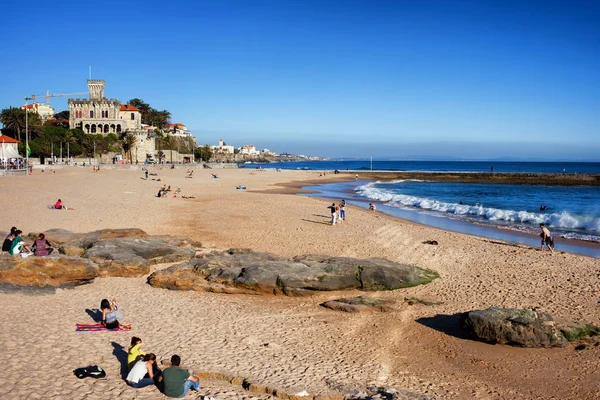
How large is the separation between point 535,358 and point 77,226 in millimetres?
18815

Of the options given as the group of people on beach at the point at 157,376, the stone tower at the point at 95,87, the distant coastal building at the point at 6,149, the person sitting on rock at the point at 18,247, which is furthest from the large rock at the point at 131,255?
the stone tower at the point at 95,87

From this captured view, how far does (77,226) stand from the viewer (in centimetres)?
1991

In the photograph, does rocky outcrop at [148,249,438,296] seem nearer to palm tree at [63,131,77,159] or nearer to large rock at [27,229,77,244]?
large rock at [27,229,77,244]

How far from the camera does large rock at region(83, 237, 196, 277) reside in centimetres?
1284

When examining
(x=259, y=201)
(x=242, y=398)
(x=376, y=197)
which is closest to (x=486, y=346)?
(x=242, y=398)

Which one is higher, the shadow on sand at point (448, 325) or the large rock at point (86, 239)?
the large rock at point (86, 239)

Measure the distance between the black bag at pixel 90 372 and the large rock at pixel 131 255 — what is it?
6160 millimetres

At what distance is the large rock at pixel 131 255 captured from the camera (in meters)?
12.8

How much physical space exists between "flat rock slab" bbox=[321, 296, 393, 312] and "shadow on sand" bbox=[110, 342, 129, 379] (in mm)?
4982

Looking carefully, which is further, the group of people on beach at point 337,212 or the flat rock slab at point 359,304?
the group of people on beach at point 337,212

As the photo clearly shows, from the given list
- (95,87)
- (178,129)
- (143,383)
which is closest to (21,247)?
(143,383)

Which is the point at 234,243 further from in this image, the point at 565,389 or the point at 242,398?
the point at 565,389

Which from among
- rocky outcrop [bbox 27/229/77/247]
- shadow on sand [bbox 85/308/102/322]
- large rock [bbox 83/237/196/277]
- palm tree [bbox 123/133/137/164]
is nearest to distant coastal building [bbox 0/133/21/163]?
palm tree [bbox 123/133/137/164]

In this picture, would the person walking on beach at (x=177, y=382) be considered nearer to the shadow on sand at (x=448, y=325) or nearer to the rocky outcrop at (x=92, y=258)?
the shadow on sand at (x=448, y=325)
